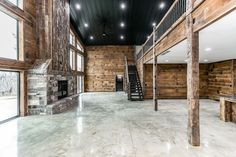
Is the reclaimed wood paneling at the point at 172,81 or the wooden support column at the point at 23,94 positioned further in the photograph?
the reclaimed wood paneling at the point at 172,81

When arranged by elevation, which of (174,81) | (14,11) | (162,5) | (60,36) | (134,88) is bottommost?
(134,88)

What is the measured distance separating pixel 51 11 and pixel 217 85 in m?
9.98

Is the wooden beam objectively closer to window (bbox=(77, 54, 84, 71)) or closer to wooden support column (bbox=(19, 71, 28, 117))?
wooden support column (bbox=(19, 71, 28, 117))

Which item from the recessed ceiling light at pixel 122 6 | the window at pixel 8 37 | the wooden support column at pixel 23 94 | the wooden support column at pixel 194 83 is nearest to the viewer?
the wooden support column at pixel 194 83

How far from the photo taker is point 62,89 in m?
8.70

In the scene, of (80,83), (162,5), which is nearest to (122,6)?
(162,5)

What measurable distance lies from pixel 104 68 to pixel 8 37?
10.8m

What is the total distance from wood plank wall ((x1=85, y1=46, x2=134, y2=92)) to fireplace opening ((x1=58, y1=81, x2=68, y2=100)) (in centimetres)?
728

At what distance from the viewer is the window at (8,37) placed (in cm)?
572

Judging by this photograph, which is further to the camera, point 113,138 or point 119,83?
point 119,83

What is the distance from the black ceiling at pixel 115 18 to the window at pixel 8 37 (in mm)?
4899

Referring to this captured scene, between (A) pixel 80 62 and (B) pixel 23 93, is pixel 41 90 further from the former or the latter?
(A) pixel 80 62

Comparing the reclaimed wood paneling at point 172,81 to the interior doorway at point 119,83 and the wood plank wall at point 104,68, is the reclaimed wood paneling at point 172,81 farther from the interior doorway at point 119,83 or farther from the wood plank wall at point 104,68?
the interior doorway at point 119,83

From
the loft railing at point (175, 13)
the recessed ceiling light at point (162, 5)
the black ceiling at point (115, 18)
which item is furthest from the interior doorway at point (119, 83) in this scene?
the loft railing at point (175, 13)
